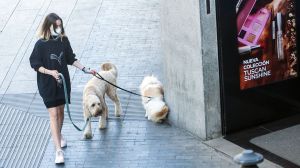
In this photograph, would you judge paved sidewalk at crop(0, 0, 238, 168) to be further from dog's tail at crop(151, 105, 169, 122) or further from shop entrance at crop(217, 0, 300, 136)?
shop entrance at crop(217, 0, 300, 136)

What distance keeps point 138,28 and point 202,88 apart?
4.51 meters

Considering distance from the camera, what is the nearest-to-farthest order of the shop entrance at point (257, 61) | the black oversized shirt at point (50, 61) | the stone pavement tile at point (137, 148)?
1. the black oversized shirt at point (50, 61)
2. the stone pavement tile at point (137, 148)
3. the shop entrance at point (257, 61)

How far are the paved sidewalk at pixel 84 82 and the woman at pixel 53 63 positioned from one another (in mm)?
608

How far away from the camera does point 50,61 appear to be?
9266mm

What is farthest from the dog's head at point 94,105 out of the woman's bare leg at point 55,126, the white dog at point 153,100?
the white dog at point 153,100

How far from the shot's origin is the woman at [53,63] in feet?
30.1

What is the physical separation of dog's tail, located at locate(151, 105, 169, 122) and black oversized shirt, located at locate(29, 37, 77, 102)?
1.70 m

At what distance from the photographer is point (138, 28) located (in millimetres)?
13984

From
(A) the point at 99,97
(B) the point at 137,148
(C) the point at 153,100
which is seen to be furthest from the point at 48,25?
(C) the point at 153,100

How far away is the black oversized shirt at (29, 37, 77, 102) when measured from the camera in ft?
30.2

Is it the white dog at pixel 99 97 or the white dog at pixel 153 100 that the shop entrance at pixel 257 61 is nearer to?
the white dog at pixel 153 100

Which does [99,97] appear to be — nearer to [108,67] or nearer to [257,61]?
[108,67]

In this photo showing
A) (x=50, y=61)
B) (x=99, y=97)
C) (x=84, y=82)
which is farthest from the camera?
(x=84, y=82)

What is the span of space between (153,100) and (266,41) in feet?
6.42
